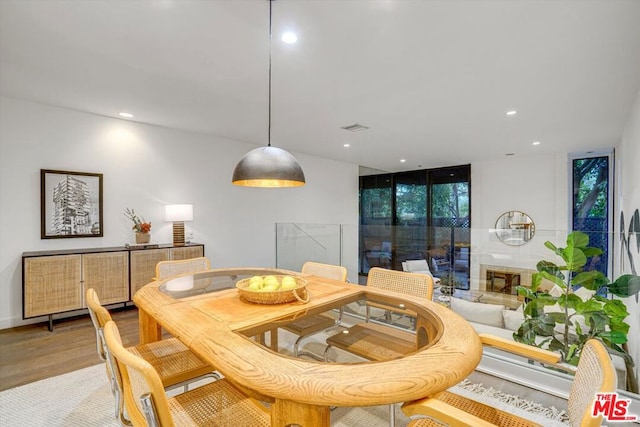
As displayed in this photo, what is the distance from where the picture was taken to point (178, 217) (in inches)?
169

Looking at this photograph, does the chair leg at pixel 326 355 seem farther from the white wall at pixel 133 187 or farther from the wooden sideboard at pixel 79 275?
the white wall at pixel 133 187

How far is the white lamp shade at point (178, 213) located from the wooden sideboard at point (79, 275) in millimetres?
417

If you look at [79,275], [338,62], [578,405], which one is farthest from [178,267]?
[578,405]

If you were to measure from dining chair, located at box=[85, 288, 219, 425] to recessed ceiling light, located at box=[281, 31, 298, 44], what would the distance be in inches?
75.3

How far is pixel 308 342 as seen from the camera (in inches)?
63.4

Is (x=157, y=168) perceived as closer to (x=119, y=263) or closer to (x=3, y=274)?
(x=119, y=263)

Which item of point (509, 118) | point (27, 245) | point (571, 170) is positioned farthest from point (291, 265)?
point (571, 170)

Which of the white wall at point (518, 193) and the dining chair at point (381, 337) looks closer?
the dining chair at point (381, 337)

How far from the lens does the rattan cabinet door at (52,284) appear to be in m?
3.25

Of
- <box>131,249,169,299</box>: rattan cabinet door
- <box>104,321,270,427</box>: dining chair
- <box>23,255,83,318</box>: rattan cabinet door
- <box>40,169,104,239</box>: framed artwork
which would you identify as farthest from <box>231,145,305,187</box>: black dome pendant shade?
<box>40,169,104,239</box>: framed artwork

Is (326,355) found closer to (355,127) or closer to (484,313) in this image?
(484,313)

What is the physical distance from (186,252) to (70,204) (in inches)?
56.3

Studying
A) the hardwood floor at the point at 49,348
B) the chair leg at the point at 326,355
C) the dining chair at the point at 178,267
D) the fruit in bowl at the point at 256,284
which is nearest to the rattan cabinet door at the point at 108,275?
the hardwood floor at the point at 49,348

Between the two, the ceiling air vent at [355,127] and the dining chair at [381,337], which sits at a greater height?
the ceiling air vent at [355,127]
